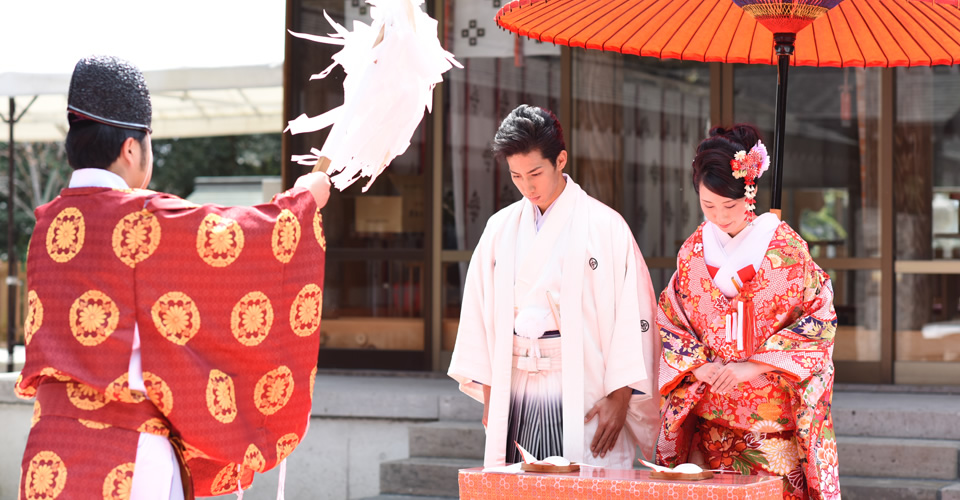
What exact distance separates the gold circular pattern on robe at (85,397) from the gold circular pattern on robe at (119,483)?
0.51 feet

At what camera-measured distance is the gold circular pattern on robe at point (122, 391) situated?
7.91 ft

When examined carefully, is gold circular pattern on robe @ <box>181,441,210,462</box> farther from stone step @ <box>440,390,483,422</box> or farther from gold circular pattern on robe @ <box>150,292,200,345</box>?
stone step @ <box>440,390,483,422</box>

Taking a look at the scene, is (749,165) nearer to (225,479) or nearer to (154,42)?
(225,479)

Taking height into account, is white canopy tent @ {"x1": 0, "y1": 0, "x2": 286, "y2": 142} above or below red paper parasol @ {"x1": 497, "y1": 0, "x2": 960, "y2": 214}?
above

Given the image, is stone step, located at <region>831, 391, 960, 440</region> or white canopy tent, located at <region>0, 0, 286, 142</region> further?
white canopy tent, located at <region>0, 0, 286, 142</region>

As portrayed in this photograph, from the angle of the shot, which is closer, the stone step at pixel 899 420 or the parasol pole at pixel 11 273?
the stone step at pixel 899 420

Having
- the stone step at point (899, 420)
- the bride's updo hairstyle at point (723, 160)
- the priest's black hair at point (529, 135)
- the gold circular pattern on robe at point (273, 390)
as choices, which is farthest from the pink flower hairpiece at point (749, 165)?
the stone step at point (899, 420)

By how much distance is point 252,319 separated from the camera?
2.54m

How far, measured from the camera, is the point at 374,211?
283 inches

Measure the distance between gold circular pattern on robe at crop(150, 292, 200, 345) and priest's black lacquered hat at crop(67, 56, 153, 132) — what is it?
450 mm

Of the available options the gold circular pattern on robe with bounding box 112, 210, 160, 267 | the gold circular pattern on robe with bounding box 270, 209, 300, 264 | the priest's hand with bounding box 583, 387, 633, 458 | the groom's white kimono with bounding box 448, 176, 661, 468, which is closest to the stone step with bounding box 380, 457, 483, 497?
the groom's white kimono with bounding box 448, 176, 661, 468

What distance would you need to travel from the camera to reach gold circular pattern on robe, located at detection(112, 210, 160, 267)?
2.43 metres

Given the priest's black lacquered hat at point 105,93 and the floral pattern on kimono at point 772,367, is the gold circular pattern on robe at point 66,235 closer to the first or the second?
the priest's black lacquered hat at point 105,93

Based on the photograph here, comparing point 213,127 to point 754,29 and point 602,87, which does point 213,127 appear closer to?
point 602,87
